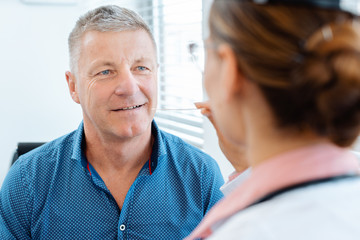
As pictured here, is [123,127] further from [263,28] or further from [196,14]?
[196,14]

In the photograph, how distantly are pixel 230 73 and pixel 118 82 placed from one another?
2.95 feet

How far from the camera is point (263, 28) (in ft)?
1.95

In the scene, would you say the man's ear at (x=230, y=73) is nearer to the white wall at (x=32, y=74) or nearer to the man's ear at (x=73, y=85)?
the man's ear at (x=73, y=85)

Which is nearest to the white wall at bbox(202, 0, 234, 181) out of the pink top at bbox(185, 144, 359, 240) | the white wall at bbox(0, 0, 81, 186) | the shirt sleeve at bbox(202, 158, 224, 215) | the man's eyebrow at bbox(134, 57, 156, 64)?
the shirt sleeve at bbox(202, 158, 224, 215)

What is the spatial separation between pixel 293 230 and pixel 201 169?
100cm

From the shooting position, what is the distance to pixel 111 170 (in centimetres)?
153

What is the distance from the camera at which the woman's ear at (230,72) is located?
24.8 inches

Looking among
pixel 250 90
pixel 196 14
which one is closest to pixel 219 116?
pixel 250 90

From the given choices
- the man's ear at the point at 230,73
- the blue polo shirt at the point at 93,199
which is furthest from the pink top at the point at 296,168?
the blue polo shirt at the point at 93,199

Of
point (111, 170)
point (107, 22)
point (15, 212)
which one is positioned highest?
point (107, 22)

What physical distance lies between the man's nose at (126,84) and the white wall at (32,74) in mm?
1961

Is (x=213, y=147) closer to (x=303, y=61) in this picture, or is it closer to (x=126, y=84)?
(x=126, y=84)

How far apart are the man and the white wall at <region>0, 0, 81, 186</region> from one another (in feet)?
5.73

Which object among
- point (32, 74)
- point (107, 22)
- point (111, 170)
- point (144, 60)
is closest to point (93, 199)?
point (111, 170)
